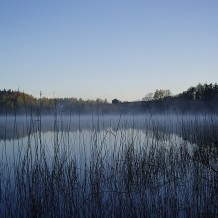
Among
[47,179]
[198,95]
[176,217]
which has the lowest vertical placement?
[176,217]

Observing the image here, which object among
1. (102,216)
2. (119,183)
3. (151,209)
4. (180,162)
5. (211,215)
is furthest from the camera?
(180,162)

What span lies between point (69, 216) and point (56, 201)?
35cm

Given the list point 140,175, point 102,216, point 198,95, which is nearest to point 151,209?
point 102,216

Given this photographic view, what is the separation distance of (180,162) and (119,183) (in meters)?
1.96

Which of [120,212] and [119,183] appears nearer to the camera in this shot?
[120,212]

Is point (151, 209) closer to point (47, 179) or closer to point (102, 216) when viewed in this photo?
point (102, 216)

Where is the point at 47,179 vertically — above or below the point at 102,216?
above

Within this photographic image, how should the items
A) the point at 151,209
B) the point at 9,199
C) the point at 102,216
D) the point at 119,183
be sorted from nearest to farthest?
the point at 102,216, the point at 151,209, the point at 9,199, the point at 119,183

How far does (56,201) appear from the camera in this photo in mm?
3744

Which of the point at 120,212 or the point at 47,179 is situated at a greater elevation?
the point at 47,179

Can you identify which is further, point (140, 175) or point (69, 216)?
point (140, 175)

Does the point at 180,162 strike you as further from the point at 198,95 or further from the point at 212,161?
the point at 198,95

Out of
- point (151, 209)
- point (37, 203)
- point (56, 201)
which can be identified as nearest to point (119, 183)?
point (151, 209)

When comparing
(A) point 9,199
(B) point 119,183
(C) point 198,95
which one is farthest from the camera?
(C) point 198,95
